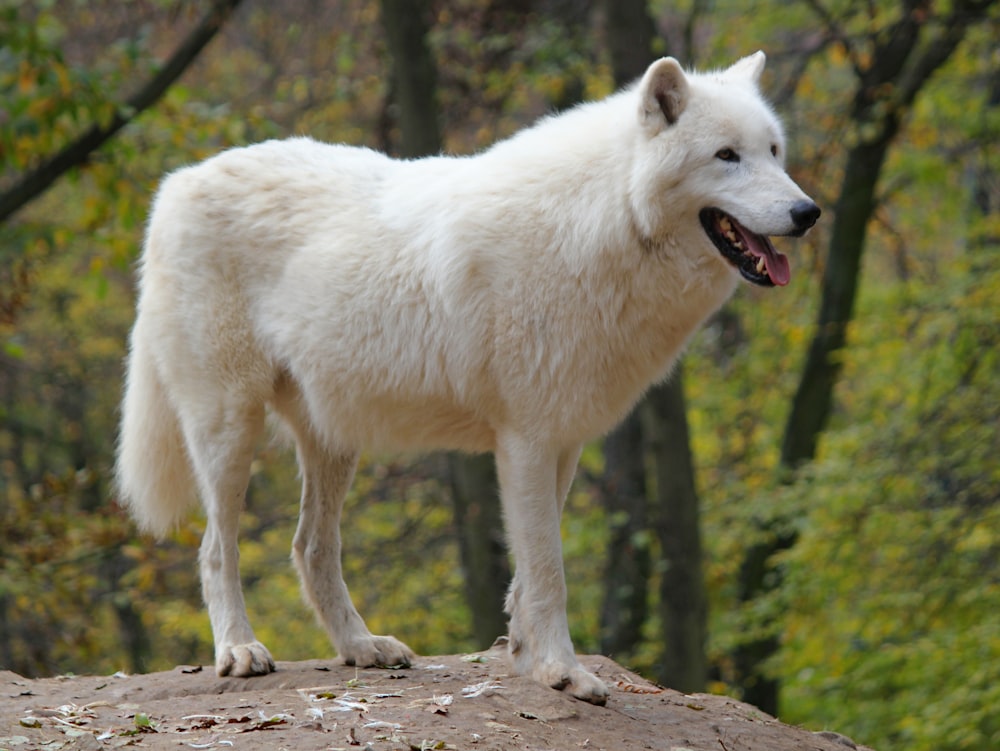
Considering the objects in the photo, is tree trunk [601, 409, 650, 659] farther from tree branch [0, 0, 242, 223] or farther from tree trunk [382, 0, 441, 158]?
tree branch [0, 0, 242, 223]

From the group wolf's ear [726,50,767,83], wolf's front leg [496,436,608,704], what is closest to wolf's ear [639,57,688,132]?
wolf's ear [726,50,767,83]

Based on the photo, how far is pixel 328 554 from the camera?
5.09 metres

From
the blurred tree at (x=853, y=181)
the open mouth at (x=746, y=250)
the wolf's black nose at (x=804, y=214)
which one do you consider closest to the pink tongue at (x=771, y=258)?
the open mouth at (x=746, y=250)

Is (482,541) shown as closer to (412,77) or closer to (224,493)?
(412,77)

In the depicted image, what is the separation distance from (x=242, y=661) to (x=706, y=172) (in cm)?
258

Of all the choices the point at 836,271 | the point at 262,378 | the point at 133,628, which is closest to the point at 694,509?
the point at 836,271

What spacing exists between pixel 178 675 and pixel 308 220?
6.40 ft

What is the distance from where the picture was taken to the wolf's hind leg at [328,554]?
4902mm

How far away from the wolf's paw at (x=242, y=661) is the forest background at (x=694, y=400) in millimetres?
2059

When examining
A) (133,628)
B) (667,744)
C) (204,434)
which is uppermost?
(204,434)

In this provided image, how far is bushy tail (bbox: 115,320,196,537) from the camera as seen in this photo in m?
5.29

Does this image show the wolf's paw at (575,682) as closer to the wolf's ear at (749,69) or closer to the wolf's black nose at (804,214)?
the wolf's black nose at (804,214)

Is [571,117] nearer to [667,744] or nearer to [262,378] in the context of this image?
[262,378]

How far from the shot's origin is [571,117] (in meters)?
4.67
